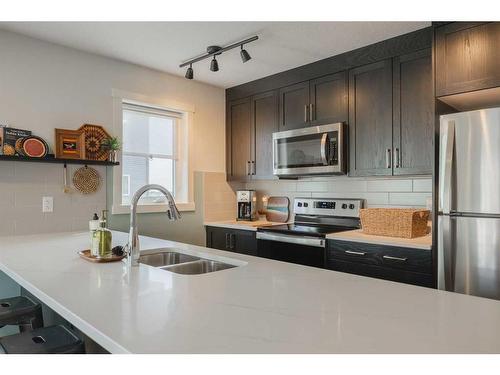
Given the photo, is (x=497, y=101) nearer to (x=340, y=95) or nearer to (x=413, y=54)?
(x=413, y=54)

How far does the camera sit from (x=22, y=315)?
1670mm

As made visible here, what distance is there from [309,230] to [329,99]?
1.13 m

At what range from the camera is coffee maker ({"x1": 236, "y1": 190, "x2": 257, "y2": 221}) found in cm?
383

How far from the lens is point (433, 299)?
3.60 feet

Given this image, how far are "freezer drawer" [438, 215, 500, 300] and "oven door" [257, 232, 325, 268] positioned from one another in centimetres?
87

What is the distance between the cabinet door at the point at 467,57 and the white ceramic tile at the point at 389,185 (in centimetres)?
91

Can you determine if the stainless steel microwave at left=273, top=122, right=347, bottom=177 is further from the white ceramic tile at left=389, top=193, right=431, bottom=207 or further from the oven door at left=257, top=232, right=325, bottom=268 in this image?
the oven door at left=257, top=232, right=325, bottom=268

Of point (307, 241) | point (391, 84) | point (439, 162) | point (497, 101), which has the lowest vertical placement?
point (307, 241)

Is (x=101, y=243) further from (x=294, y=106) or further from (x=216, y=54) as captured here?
(x=294, y=106)

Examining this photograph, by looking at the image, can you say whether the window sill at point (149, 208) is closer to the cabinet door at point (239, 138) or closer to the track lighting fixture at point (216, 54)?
the cabinet door at point (239, 138)

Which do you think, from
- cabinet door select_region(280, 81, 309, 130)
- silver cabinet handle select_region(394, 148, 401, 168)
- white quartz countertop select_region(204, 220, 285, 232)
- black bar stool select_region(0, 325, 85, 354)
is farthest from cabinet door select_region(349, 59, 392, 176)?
black bar stool select_region(0, 325, 85, 354)

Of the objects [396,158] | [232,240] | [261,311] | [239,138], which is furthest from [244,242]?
[261,311]
